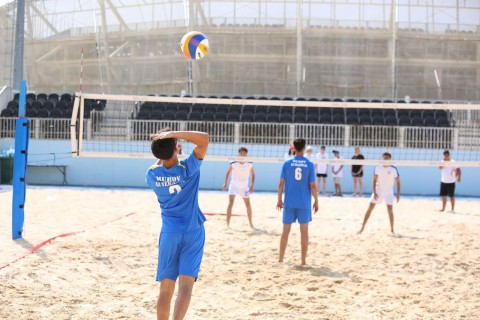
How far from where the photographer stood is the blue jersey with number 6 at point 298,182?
22.4 feet

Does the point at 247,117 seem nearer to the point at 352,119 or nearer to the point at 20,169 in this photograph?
the point at 352,119

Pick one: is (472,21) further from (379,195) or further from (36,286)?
(36,286)

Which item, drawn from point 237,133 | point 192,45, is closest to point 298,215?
point 192,45

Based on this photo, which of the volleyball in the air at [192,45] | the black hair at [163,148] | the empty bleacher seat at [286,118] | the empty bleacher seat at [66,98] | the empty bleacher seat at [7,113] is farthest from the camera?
the empty bleacher seat at [66,98]

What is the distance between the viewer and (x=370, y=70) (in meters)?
23.6

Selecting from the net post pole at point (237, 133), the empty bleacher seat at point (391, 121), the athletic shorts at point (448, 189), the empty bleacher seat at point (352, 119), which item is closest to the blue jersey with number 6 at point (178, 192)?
the athletic shorts at point (448, 189)

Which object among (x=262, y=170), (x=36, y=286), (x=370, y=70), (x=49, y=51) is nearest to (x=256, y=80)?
(x=370, y=70)

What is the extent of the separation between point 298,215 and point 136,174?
12.6 metres

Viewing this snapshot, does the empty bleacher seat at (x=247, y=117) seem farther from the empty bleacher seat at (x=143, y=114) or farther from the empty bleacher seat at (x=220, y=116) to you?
the empty bleacher seat at (x=143, y=114)

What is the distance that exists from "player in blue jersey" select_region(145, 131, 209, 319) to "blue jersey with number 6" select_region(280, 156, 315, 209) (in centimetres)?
308

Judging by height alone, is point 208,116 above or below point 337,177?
above

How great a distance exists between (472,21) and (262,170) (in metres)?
12.1

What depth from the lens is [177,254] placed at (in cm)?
383

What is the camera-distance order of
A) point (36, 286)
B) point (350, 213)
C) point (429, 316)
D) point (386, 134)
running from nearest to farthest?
point (429, 316)
point (36, 286)
point (350, 213)
point (386, 134)
